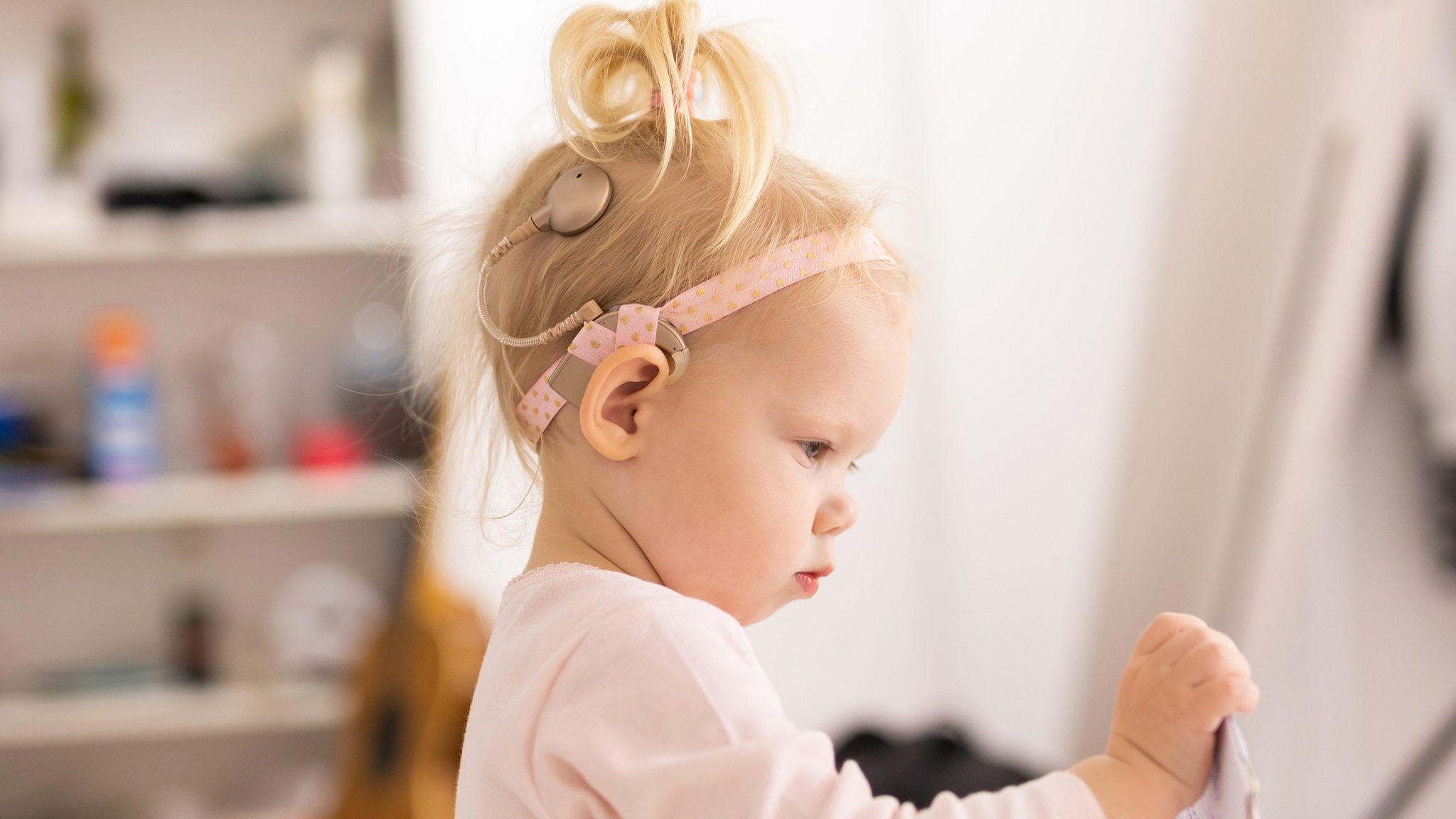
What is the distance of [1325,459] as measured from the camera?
1.45 m

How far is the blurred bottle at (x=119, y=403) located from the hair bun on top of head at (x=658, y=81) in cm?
206

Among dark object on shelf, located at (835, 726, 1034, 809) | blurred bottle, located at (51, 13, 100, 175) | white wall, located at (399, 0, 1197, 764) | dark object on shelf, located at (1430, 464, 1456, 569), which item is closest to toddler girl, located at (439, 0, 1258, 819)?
dark object on shelf, located at (1430, 464, 1456, 569)

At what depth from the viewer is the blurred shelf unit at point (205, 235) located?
2.40 m

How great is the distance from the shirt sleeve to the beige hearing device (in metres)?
0.13

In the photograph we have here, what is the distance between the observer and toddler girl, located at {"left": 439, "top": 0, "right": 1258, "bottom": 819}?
53 cm

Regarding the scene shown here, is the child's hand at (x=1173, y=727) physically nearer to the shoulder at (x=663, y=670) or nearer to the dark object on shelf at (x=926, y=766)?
the shoulder at (x=663, y=670)

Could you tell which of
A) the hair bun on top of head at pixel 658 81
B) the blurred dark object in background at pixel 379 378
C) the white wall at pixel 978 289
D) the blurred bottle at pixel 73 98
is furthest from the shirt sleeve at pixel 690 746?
the blurred bottle at pixel 73 98

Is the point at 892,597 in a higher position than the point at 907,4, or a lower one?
lower

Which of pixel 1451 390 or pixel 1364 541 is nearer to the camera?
pixel 1451 390

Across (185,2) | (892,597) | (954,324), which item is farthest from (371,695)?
(185,2)

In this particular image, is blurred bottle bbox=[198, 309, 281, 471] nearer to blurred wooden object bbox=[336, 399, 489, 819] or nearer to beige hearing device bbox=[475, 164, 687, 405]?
blurred wooden object bbox=[336, 399, 489, 819]

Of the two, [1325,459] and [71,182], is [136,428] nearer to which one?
[71,182]

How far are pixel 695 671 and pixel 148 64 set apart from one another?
256 cm

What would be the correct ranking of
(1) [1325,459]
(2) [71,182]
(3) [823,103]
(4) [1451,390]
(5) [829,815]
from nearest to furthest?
(5) [829,815]
(4) [1451,390]
(1) [1325,459]
(3) [823,103]
(2) [71,182]
